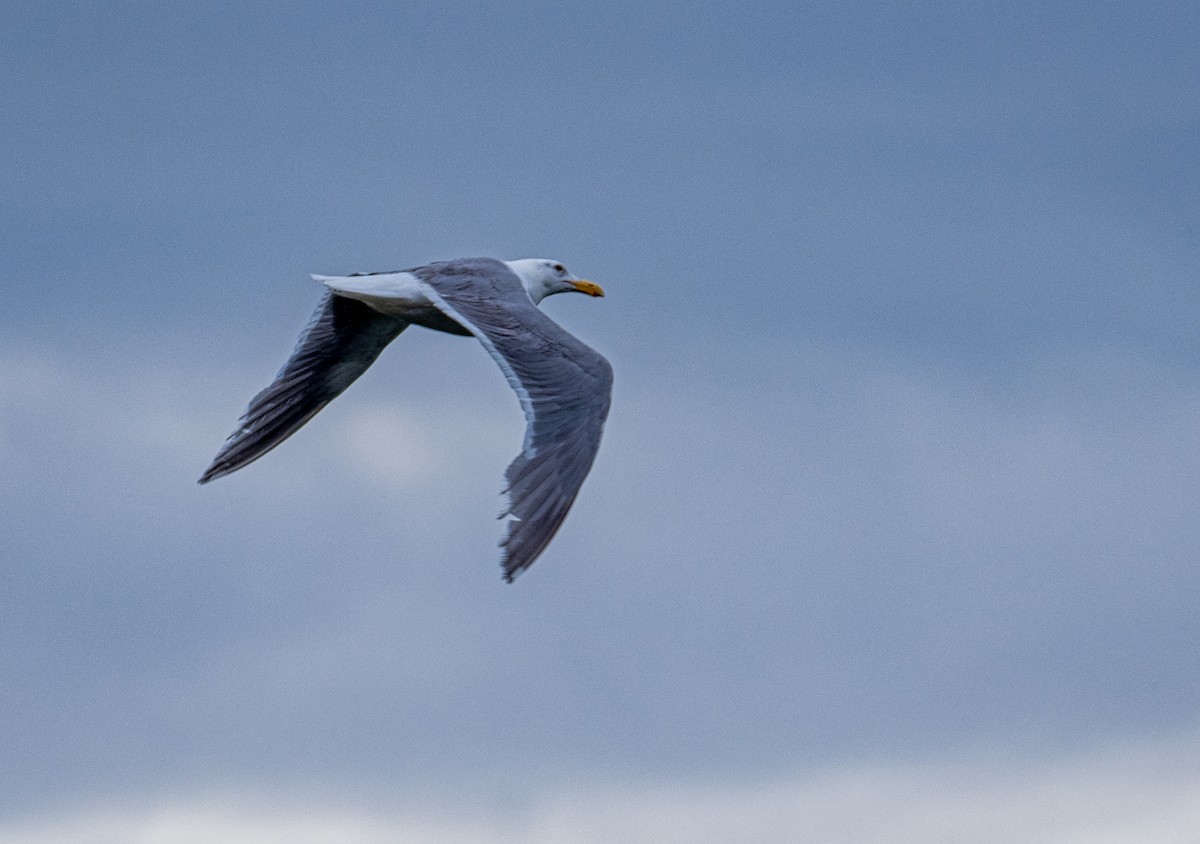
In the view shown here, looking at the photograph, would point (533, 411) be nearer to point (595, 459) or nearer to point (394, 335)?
point (595, 459)

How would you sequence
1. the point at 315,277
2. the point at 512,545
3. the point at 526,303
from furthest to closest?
the point at 315,277
the point at 526,303
the point at 512,545

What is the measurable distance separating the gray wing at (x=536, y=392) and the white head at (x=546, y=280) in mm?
2473

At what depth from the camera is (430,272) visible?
64.8 ft

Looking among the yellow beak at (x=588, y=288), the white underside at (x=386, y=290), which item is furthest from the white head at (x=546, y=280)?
the white underside at (x=386, y=290)

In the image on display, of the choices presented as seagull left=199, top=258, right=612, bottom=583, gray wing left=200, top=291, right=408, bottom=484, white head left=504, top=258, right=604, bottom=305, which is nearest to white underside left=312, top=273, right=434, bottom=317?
seagull left=199, top=258, right=612, bottom=583

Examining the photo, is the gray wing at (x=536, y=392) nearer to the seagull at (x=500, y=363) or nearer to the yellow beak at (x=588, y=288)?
the seagull at (x=500, y=363)

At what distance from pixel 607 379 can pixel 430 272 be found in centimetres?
322

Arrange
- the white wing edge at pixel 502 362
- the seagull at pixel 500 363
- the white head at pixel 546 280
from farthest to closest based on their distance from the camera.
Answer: the white head at pixel 546 280 < the white wing edge at pixel 502 362 < the seagull at pixel 500 363

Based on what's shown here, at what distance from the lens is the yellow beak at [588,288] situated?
23.2 meters

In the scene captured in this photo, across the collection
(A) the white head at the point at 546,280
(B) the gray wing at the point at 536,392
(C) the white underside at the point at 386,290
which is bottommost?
(B) the gray wing at the point at 536,392

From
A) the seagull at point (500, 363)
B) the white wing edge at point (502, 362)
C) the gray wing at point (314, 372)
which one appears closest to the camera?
the seagull at point (500, 363)

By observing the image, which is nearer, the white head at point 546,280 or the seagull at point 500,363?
the seagull at point 500,363

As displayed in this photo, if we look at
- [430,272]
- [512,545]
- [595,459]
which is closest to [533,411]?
[595,459]

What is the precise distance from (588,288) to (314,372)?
3.83m
